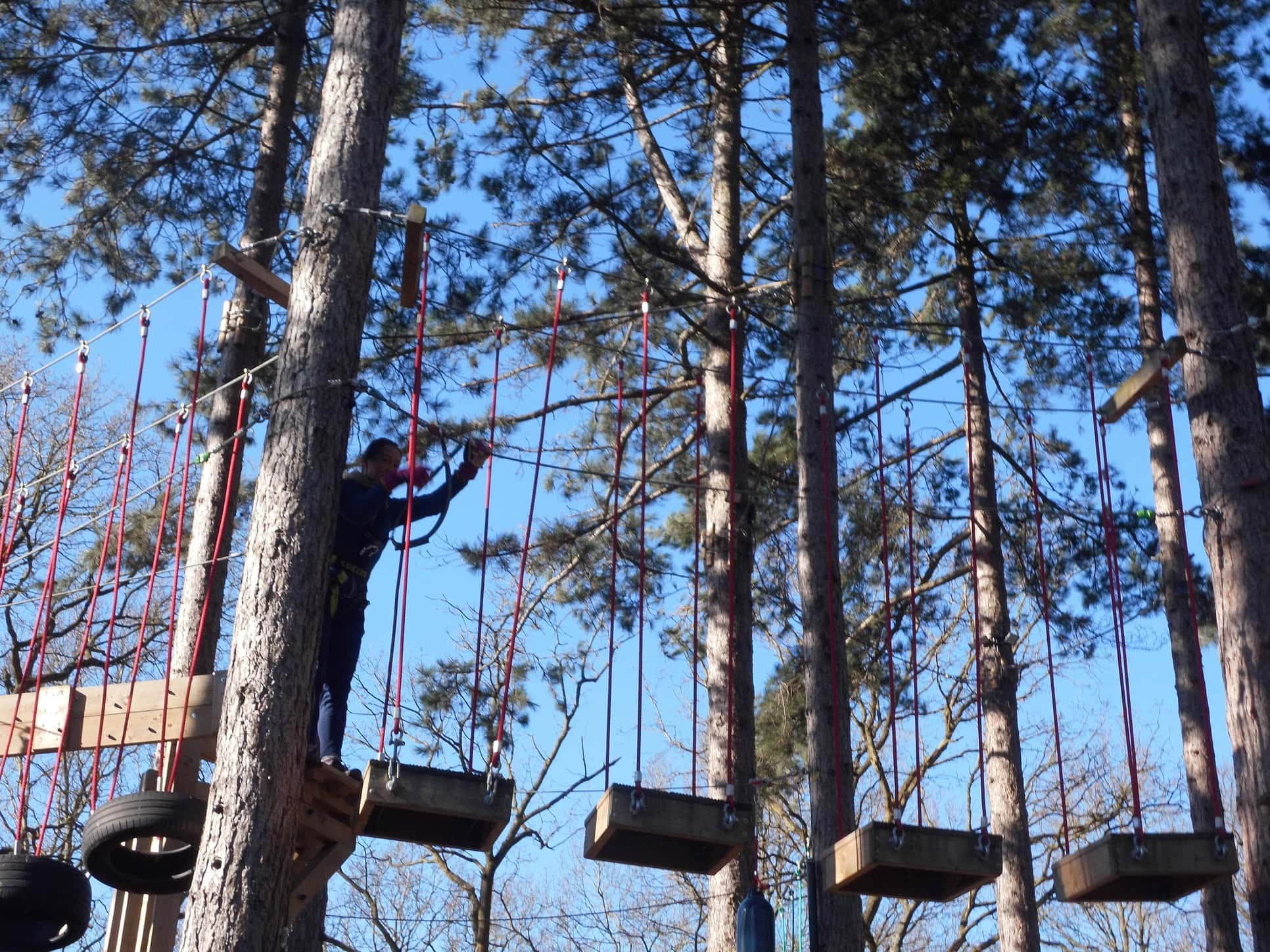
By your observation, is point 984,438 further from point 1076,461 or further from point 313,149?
point 313,149

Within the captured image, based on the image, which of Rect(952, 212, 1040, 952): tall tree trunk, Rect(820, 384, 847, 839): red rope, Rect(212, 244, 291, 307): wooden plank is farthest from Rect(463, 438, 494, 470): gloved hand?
Rect(952, 212, 1040, 952): tall tree trunk

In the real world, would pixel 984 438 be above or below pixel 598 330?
below

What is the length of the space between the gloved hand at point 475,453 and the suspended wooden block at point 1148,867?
2512 millimetres

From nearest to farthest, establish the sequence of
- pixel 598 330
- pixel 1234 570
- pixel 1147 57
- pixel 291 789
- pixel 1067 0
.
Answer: pixel 291 789 < pixel 1234 570 < pixel 1147 57 < pixel 1067 0 < pixel 598 330

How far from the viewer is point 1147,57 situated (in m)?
7.05

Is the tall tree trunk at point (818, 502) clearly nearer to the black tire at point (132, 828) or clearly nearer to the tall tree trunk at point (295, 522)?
the tall tree trunk at point (295, 522)

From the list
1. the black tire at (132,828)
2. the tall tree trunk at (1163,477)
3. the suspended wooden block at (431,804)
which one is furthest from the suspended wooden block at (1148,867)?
the tall tree trunk at (1163,477)

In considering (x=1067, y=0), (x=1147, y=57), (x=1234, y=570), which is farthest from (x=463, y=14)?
(x=1234, y=570)

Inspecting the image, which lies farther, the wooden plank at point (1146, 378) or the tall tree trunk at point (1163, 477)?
the tall tree trunk at point (1163, 477)

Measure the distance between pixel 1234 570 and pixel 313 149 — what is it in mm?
3790

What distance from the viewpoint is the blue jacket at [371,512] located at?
5.94 metres

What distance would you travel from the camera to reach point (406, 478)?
6441 mm

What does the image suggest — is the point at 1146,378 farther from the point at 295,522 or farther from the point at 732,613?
the point at 295,522

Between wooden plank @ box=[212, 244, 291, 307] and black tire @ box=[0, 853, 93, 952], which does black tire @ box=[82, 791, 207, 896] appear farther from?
wooden plank @ box=[212, 244, 291, 307]
